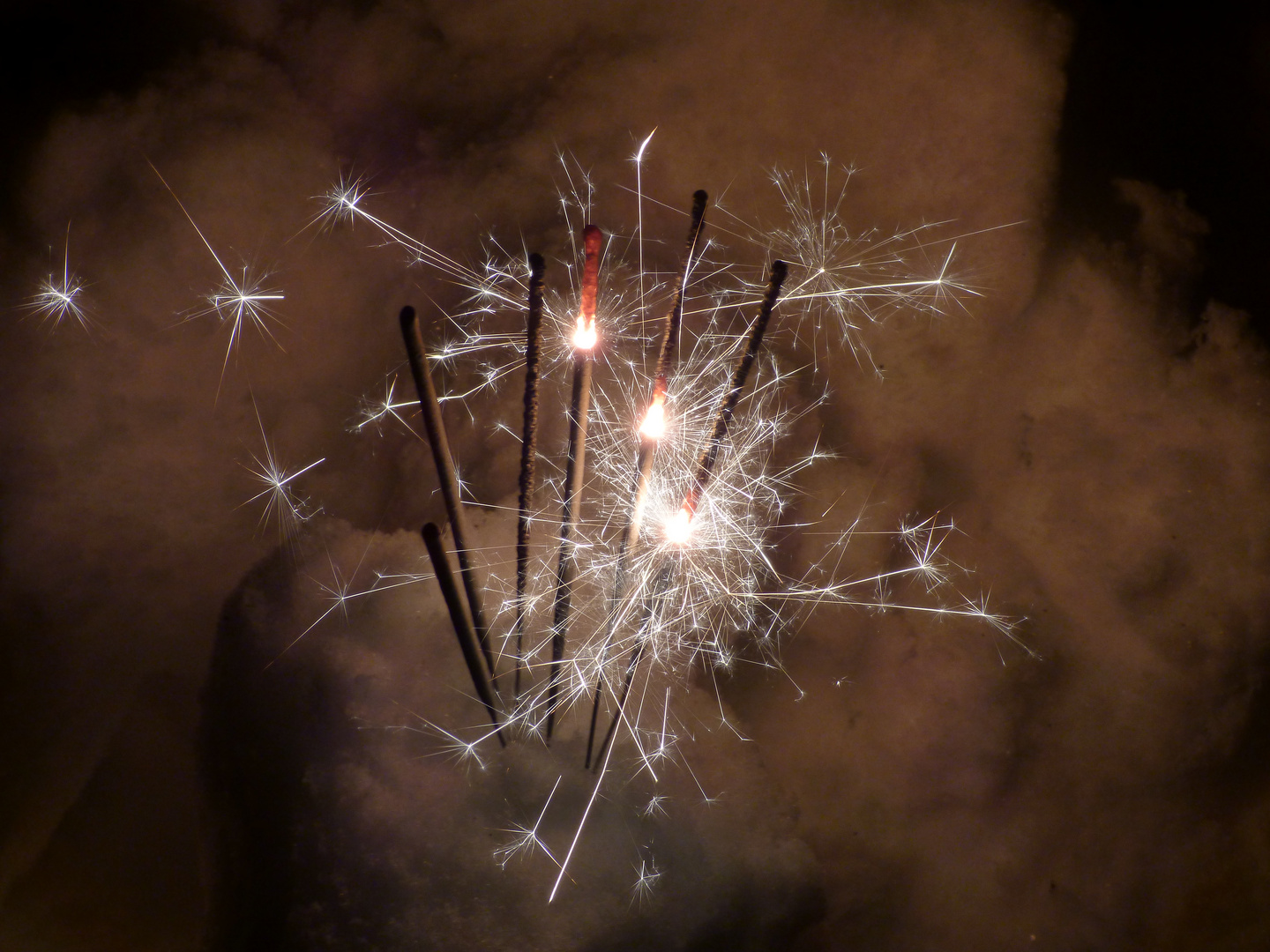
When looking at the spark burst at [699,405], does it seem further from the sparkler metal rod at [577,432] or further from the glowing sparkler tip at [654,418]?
the glowing sparkler tip at [654,418]

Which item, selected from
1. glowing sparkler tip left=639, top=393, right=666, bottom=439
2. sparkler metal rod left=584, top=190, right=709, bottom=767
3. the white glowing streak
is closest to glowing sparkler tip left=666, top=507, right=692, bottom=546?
sparkler metal rod left=584, top=190, right=709, bottom=767

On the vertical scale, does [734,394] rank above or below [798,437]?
above

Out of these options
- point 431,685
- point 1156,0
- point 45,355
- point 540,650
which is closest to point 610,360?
point 540,650

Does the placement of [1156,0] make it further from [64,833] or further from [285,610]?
[64,833]

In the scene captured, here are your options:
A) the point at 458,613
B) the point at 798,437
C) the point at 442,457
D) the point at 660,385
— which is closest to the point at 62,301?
the point at 442,457

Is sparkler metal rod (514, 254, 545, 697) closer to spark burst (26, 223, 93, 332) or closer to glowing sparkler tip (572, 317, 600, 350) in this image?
Result: glowing sparkler tip (572, 317, 600, 350)

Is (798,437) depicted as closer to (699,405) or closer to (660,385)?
(699,405)
